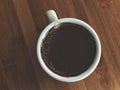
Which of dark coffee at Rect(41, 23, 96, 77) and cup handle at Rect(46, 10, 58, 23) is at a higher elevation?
cup handle at Rect(46, 10, 58, 23)

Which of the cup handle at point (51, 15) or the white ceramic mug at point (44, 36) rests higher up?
the cup handle at point (51, 15)

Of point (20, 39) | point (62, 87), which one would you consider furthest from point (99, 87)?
point (20, 39)

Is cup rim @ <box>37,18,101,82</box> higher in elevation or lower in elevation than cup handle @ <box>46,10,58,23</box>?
lower

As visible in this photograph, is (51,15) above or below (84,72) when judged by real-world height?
above

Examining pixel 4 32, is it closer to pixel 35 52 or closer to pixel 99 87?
pixel 35 52
